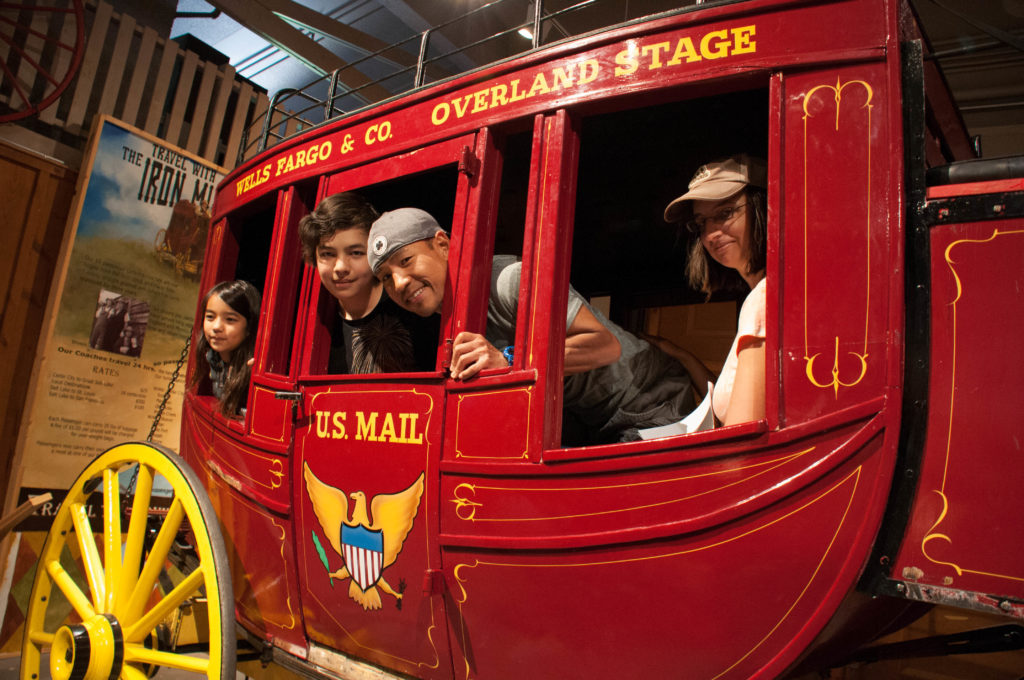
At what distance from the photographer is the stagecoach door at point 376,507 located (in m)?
1.67

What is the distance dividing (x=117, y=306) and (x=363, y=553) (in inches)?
133

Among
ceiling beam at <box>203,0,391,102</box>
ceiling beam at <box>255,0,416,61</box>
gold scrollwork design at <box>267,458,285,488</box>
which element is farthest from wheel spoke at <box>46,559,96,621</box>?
ceiling beam at <box>255,0,416,61</box>

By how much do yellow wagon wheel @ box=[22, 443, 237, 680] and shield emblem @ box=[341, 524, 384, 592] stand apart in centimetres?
32

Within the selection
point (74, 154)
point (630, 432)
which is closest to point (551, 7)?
point (74, 154)

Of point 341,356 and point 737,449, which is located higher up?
point 341,356

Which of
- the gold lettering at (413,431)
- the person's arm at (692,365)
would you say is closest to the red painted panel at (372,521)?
the gold lettering at (413,431)

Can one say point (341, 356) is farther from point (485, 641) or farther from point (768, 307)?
point (768, 307)

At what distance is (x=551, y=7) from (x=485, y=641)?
4.32m

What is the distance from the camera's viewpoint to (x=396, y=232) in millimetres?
1892

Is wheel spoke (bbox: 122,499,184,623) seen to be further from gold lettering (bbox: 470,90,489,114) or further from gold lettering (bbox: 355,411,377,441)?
gold lettering (bbox: 470,90,489,114)

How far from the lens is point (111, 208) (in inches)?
164

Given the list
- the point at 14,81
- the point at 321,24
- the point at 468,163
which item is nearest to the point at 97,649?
the point at 468,163

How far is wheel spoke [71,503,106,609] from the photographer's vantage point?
211 cm

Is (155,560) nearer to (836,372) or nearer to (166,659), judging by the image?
(166,659)
